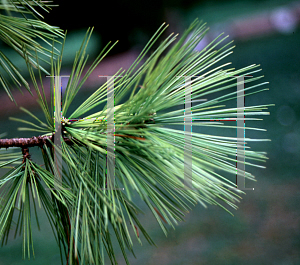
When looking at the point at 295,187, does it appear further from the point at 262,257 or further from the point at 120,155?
the point at 120,155

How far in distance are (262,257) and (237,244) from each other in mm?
104

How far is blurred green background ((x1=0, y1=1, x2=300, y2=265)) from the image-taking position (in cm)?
100

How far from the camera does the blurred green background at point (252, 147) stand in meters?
1.00

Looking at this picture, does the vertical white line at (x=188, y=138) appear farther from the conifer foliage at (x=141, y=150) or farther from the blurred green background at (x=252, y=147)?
the blurred green background at (x=252, y=147)

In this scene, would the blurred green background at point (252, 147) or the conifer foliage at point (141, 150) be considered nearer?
the conifer foliage at point (141, 150)

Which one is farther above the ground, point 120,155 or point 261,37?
point 261,37

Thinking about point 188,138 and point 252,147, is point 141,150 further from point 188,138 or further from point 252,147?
point 252,147

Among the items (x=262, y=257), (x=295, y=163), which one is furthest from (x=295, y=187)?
(x=262, y=257)

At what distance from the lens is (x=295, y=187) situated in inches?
41.8

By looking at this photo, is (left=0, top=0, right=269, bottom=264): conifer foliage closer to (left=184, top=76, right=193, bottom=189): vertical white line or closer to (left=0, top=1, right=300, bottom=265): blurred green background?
(left=184, top=76, right=193, bottom=189): vertical white line

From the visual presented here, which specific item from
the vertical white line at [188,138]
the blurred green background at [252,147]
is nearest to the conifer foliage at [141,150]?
the vertical white line at [188,138]

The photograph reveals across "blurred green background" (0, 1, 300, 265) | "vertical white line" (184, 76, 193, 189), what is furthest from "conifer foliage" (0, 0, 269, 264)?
"blurred green background" (0, 1, 300, 265)

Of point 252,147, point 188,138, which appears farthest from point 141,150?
point 252,147

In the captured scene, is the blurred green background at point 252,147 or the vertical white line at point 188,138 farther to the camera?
the blurred green background at point 252,147
